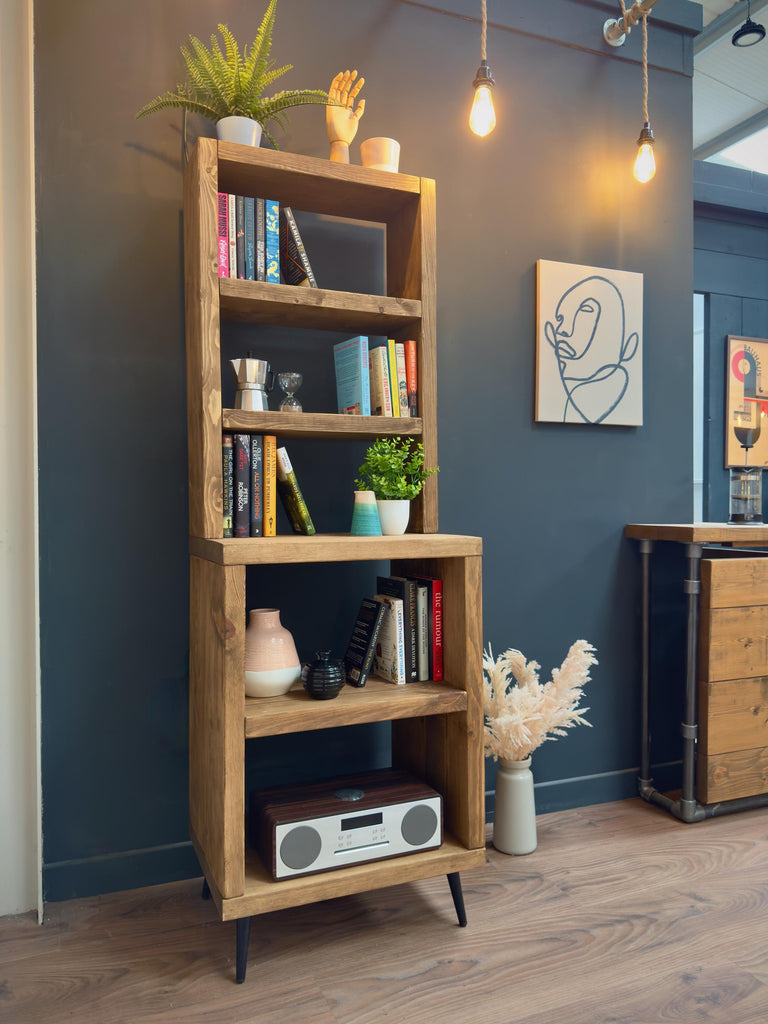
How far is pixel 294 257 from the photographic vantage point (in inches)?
68.4

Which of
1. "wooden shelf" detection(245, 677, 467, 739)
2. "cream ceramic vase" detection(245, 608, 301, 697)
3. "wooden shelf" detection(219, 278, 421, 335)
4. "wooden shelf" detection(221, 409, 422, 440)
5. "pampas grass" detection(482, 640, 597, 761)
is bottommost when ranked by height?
"pampas grass" detection(482, 640, 597, 761)

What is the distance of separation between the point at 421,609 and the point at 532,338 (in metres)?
1.04

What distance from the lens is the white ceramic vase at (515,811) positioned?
1.99 metres

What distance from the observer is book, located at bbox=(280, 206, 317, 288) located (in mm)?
1724

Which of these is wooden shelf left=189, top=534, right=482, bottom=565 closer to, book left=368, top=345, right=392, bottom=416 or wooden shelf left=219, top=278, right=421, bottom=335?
book left=368, top=345, right=392, bottom=416

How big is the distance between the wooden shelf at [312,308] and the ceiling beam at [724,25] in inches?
103

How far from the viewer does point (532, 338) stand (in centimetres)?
227

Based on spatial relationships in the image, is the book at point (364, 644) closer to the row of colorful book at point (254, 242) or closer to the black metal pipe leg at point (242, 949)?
the black metal pipe leg at point (242, 949)

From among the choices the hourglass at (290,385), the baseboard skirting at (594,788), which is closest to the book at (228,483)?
the hourglass at (290,385)

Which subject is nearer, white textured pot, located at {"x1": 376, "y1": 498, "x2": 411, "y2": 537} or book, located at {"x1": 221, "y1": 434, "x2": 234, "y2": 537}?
book, located at {"x1": 221, "y1": 434, "x2": 234, "y2": 537}

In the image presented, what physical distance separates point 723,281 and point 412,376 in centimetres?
272

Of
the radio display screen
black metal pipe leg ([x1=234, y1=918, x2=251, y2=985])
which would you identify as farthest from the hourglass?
black metal pipe leg ([x1=234, y1=918, x2=251, y2=985])

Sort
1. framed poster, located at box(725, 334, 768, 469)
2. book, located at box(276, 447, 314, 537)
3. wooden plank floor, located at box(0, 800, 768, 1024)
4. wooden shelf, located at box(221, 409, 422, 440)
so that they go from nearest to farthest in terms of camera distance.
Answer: wooden plank floor, located at box(0, 800, 768, 1024) → wooden shelf, located at box(221, 409, 422, 440) → book, located at box(276, 447, 314, 537) → framed poster, located at box(725, 334, 768, 469)

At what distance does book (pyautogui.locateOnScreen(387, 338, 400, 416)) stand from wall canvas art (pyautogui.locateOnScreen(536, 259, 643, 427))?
2.11 ft
